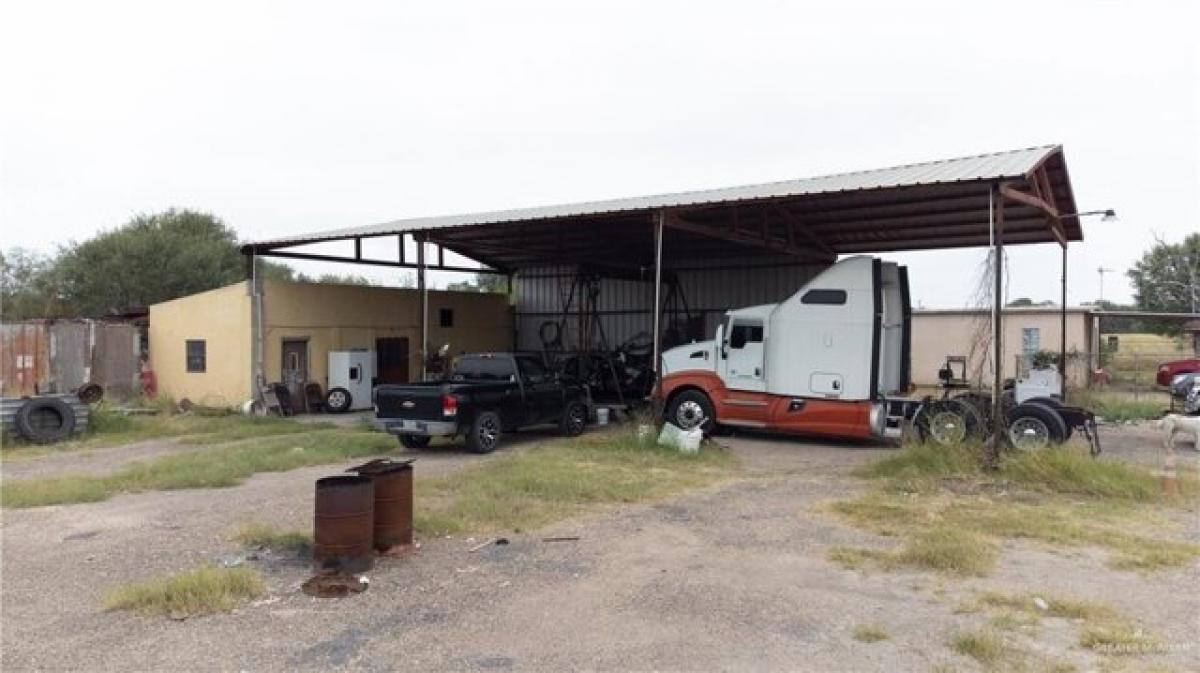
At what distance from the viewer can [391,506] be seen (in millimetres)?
6594

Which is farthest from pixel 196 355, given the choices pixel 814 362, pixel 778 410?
pixel 814 362

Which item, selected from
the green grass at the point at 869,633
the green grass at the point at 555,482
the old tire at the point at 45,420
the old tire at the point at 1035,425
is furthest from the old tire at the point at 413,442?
the green grass at the point at 869,633

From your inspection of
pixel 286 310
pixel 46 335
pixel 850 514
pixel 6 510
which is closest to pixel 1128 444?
pixel 850 514

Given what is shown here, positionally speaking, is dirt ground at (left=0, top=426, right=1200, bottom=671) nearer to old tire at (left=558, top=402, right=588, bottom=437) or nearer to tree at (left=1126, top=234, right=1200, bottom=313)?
old tire at (left=558, top=402, right=588, bottom=437)

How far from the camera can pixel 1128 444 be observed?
1348 cm

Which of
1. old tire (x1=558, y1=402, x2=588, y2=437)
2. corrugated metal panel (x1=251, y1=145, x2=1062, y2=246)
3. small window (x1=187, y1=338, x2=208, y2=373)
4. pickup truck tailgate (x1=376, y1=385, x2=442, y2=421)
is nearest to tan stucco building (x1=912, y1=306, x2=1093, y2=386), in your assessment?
corrugated metal panel (x1=251, y1=145, x2=1062, y2=246)

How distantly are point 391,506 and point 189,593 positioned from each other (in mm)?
1633

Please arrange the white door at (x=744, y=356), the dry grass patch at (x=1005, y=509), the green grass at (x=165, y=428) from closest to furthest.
→ the dry grass patch at (x=1005, y=509) < the green grass at (x=165, y=428) < the white door at (x=744, y=356)

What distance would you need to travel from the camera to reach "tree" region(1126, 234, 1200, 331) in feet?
144

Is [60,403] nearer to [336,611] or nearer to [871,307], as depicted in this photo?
[336,611]

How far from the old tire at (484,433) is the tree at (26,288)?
20746 mm

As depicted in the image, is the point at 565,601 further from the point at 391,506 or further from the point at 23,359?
the point at 23,359

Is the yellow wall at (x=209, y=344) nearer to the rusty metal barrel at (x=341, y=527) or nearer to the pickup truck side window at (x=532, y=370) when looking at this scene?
the pickup truck side window at (x=532, y=370)

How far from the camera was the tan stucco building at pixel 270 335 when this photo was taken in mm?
18391
